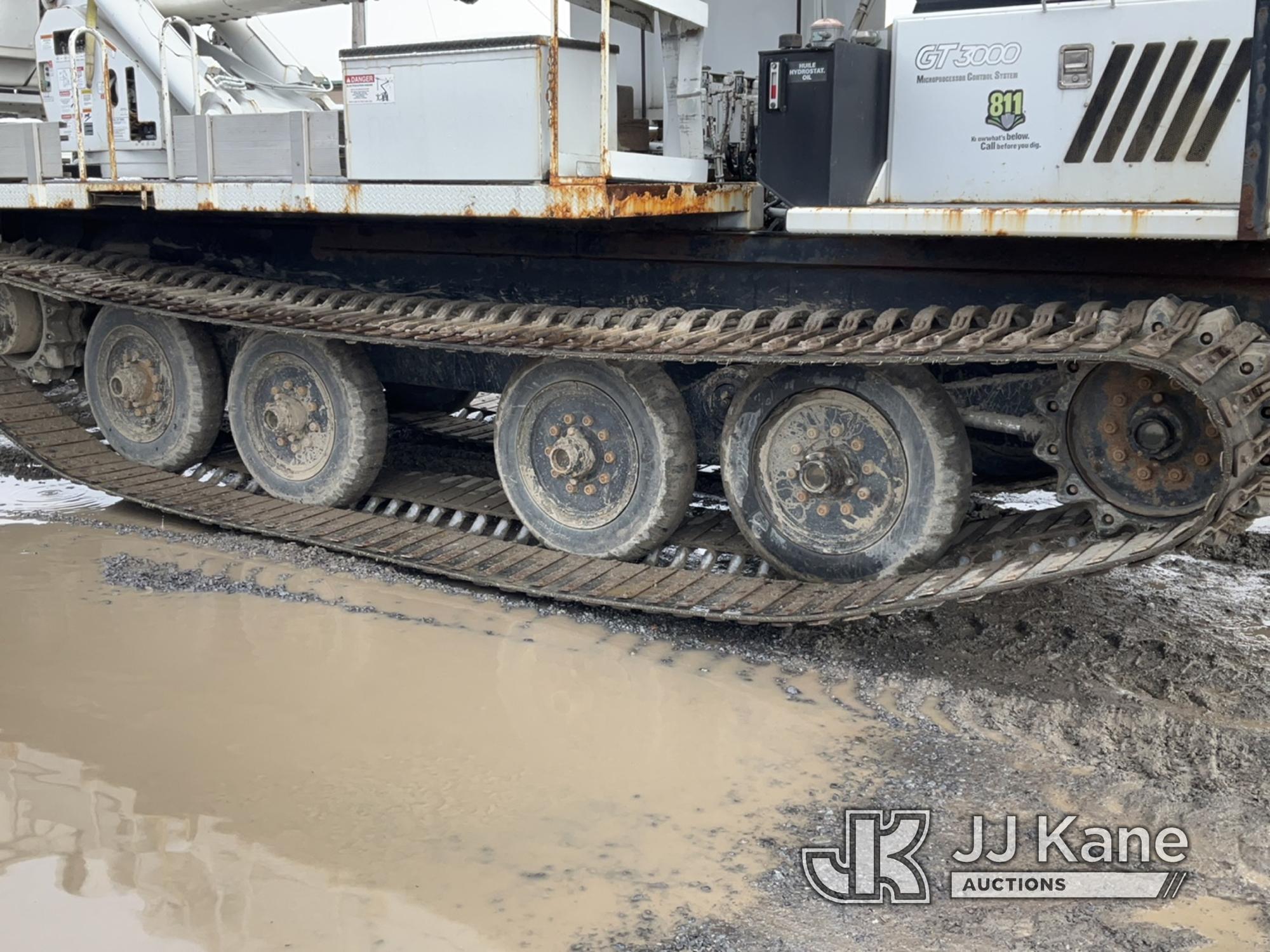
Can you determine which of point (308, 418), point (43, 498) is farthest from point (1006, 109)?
point (43, 498)

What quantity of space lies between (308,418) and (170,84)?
1.99 m

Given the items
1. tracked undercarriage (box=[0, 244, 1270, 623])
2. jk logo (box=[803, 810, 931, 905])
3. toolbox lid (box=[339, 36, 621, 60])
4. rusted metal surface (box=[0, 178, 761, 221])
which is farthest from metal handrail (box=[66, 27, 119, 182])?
jk logo (box=[803, 810, 931, 905])

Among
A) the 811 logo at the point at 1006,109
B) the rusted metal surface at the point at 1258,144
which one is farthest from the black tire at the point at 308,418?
the rusted metal surface at the point at 1258,144

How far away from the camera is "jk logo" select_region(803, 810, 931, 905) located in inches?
143

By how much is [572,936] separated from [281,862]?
896 mm

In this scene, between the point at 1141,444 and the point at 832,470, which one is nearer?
the point at 1141,444

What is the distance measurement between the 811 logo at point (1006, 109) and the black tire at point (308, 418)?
341 cm

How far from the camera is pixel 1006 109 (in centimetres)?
529

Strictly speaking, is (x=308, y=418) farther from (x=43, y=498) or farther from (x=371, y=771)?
(x=371, y=771)

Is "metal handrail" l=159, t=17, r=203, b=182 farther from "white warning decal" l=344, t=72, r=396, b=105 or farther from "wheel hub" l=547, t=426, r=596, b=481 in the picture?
"wheel hub" l=547, t=426, r=596, b=481

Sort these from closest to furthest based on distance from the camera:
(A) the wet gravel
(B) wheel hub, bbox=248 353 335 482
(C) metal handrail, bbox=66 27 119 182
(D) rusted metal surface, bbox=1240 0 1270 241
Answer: (A) the wet gravel < (D) rusted metal surface, bbox=1240 0 1270 241 < (B) wheel hub, bbox=248 353 335 482 < (C) metal handrail, bbox=66 27 119 182

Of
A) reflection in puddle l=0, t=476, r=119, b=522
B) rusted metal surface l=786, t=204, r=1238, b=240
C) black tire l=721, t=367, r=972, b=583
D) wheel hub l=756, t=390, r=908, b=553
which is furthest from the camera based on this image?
reflection in puddle l=0, t=476, r=119, b=522

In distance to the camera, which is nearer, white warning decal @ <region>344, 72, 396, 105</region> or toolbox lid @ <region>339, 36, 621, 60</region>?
toolbox lid @ <region>339, 36, 621, 60</region>

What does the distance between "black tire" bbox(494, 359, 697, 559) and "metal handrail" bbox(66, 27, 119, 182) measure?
2725 millimetres
